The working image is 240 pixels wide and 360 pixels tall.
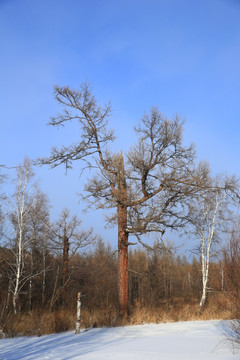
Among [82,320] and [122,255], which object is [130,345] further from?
[122,255]

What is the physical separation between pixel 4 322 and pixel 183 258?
69680 mm

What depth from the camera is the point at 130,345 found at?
381 inches

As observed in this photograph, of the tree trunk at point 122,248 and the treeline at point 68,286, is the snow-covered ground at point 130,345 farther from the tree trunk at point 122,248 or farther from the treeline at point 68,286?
the tree trunk at point 122,248

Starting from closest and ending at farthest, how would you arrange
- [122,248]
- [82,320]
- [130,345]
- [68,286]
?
[130,345]
[82,320]
[122,248]
[68,286]

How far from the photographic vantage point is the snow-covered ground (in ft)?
26.8

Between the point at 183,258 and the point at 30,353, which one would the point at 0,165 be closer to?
the point at 30,353

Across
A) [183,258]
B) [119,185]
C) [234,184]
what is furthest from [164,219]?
[183,258]

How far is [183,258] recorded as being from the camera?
79.4 meters

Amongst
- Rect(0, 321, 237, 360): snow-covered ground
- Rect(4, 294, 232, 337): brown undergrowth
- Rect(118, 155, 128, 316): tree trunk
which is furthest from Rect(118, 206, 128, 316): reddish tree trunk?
Rect(0, 321, 237, 360): snow-covered ground

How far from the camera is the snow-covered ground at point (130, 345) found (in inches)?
322

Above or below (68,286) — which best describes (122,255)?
above

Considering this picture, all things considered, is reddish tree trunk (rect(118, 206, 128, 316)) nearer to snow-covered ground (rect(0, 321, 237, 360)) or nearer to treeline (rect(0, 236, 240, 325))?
treeline (rect(0, 236, 240, 325))

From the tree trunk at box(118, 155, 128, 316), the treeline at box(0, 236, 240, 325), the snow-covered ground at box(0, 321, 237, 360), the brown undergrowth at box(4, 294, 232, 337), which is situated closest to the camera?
the snow-covered ground at box(0, 321, 237, 360)

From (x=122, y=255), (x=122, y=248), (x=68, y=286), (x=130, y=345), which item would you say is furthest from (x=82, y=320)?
(x=68, y=286)
